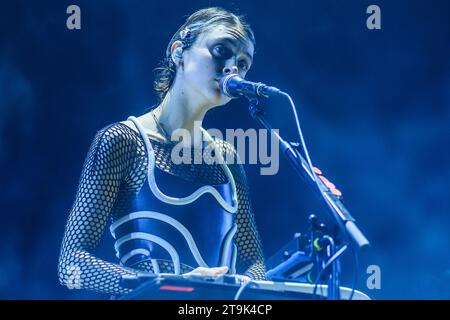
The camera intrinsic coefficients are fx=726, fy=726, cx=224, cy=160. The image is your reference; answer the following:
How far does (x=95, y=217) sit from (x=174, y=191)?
31 cm

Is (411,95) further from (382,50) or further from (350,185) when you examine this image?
(350,185)

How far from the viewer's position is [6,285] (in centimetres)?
321

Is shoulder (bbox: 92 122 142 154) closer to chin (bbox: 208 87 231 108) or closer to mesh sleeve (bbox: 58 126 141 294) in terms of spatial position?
mesh sleeve (bbox: 58 126 141 294)

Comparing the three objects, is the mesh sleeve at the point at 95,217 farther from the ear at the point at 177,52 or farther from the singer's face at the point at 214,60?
the ear at the point at 177,52

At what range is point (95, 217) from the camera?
8.07 ft

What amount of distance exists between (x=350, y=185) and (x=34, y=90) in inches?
60.2

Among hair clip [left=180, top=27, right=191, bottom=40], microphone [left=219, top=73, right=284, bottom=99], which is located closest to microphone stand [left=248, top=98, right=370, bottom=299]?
microphone [left=219, top=73, right=284, bottom=99]

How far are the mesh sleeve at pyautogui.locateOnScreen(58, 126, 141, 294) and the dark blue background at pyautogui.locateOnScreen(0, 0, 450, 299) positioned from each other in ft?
2.12

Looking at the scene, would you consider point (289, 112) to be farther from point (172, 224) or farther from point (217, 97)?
point (172, 224)

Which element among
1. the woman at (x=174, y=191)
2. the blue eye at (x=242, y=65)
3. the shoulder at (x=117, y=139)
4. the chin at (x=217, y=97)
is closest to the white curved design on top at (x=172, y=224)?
the woman at (x=174, y=191)

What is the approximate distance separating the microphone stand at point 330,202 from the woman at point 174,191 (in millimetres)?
530

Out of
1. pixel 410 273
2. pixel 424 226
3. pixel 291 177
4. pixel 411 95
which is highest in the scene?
pixel 411 95

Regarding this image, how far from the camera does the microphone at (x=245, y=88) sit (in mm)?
2172
